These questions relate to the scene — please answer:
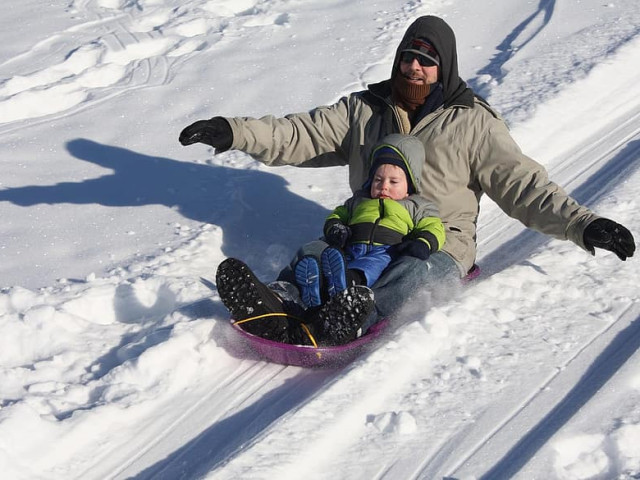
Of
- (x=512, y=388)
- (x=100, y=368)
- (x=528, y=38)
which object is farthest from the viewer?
(x=528, y=38)

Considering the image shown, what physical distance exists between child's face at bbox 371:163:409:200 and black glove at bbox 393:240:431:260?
0.87 ft

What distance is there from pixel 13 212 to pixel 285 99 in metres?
2.11

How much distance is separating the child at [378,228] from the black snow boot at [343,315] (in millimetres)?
146

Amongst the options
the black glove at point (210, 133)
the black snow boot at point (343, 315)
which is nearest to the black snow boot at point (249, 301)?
the black snow boot at point (343, 315)

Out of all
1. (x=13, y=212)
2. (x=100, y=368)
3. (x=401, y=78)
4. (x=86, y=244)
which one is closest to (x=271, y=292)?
(x=100, y=368)

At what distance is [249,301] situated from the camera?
11.4ft

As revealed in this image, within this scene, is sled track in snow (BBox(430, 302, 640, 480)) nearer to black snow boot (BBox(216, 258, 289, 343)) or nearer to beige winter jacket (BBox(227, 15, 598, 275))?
beige winter jacket (BBox(227, 15, 598, 275))

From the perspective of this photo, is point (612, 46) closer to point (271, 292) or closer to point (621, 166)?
point (621, 166)

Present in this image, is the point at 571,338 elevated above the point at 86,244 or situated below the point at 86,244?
below

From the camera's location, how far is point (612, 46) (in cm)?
678

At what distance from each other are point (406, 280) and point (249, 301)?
0.62 m

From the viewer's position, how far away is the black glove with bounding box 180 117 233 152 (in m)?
3.96

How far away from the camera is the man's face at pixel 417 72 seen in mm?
4137

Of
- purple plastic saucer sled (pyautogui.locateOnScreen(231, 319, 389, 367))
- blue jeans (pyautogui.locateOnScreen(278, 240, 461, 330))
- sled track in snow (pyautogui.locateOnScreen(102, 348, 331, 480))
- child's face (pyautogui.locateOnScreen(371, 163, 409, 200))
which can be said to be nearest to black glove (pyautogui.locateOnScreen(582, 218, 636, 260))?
blue jeans (pyautogui.locateOnScreen(278, 240, 461, 330))
